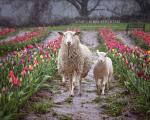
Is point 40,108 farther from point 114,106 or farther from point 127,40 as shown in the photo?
point 127,40

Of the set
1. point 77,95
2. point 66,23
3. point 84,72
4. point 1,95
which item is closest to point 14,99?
point 1,95

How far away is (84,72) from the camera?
9.30 meters

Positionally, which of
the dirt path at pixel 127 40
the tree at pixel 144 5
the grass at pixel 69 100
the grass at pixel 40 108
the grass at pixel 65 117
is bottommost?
the grass at pixel 65 117

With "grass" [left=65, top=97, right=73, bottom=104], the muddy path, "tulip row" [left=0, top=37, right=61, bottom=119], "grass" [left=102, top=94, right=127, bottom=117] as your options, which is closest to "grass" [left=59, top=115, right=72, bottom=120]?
the muddy path

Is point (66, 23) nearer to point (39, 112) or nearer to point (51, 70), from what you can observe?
point (51, 70)

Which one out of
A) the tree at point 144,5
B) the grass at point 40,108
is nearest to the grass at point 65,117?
the grass at point 40,108

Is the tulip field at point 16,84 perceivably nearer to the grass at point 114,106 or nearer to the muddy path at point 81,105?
the muddy path at point 81,105

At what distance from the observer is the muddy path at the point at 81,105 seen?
659 cm

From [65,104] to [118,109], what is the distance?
1.17m

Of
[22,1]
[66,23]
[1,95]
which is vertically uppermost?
[22,1]

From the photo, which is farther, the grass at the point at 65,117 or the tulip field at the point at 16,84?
the grass at the point at 65,117

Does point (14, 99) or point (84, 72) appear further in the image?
point (84, 72)

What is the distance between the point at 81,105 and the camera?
24.7 ft

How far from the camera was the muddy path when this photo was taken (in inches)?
259
